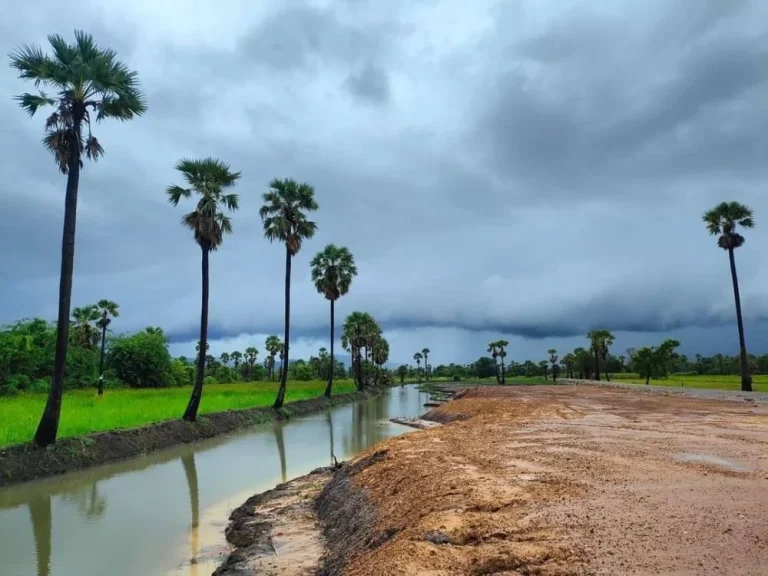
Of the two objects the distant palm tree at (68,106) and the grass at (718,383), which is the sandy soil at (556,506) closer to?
the distant palm tree at (68,106)

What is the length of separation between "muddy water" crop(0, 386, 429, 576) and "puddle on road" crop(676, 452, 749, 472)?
29.5 ft

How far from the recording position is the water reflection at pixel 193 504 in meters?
9.47

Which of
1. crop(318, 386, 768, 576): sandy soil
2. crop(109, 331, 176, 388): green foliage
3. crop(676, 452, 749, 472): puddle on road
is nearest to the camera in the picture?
crop(318, 386, 768, 576): sandy soil

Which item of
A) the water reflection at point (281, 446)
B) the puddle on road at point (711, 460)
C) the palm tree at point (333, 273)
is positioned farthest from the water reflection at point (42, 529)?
the palm tree at point (333, 273)

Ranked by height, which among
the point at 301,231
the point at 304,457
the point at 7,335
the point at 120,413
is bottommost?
the point at 304,457

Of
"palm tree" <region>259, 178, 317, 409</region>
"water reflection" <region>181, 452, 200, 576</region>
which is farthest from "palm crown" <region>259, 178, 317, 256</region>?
"water reflection" <region>181, 452, 200, 576</region>

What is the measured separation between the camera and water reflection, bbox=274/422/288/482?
17.5 metres

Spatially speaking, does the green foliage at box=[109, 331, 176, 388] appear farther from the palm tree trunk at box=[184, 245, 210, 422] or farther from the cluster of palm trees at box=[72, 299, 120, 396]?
the palm tree trunk at box=[184, 245, 210, 422]

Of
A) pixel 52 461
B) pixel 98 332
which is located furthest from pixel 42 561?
pixel 98 332

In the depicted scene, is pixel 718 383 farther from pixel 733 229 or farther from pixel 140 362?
pixel 140 362

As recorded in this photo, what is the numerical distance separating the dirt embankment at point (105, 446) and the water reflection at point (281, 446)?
6.33 feet

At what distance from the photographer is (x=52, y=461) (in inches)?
671

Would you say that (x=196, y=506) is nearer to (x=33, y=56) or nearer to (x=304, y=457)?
(x=304, y=457)

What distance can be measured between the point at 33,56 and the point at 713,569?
22723 mm
